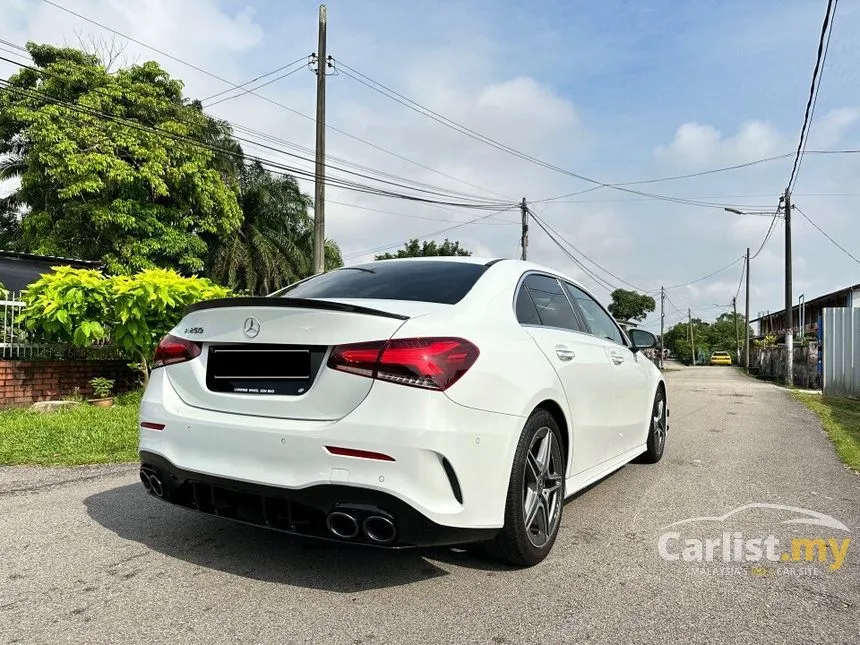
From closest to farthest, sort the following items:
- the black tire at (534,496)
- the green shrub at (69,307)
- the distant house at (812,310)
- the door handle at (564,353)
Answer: the black tire at (534,496), the door handle at (564,353), the green shrub at (69,307), the distant house at (812,310)

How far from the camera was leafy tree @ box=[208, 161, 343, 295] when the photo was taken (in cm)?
2623

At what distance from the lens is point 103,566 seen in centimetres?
309

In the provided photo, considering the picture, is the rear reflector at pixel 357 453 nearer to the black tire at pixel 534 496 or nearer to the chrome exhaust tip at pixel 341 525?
the chrome exhaust tip at pixel 341 525

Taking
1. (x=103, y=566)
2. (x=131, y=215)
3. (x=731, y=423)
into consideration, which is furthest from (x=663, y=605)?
(x=131, y=215)

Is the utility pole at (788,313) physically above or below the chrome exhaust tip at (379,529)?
above

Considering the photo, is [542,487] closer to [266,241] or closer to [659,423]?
[659,423]

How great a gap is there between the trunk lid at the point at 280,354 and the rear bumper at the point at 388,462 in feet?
0.24

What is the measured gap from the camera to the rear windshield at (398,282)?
3.29 metres

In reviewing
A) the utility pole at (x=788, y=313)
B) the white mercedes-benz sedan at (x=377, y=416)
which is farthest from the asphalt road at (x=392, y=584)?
the utility pole at (x=788, y=313)

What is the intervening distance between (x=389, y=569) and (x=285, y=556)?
542mm

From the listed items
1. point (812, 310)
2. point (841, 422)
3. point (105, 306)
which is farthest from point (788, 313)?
point (812, 310)

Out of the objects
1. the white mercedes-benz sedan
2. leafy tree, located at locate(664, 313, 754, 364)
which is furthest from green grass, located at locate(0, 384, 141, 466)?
leafy tree, located at locate(664, 313, 754, 364)

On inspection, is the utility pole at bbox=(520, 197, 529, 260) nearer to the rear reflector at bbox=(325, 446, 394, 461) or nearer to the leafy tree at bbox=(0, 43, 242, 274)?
the leafy tree at bbox=(0, 43, 242, 274)

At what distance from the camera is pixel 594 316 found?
185 inches
